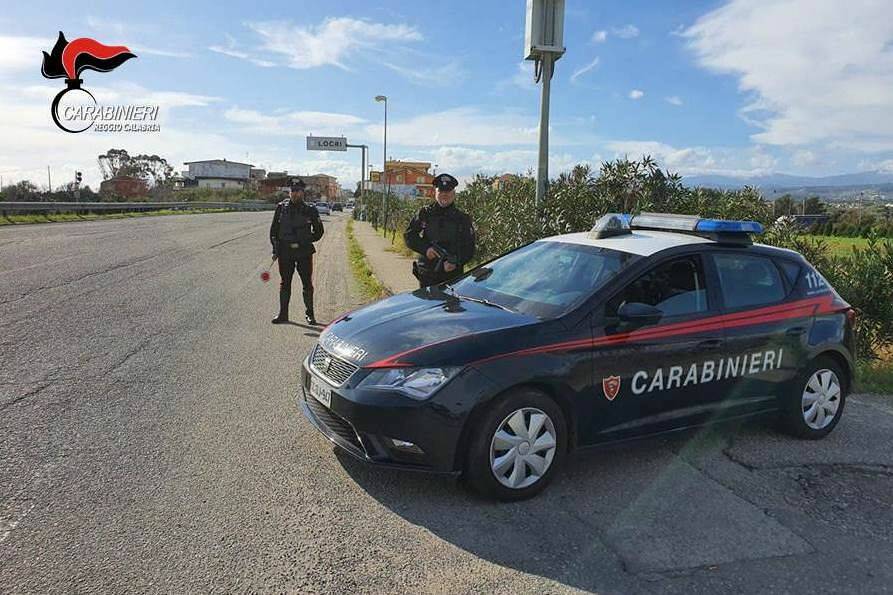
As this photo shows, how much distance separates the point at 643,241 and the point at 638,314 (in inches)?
35.8

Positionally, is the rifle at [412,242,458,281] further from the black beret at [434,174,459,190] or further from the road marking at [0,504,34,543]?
the road marking at [0,504,34,543]

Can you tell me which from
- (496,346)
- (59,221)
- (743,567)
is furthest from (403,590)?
(59,221)

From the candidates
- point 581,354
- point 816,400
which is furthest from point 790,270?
point 581,354

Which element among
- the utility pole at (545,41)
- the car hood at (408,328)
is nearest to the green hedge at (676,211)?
the utility pole at (545,41)

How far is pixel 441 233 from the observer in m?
6.73

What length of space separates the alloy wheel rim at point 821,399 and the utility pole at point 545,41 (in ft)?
17.8

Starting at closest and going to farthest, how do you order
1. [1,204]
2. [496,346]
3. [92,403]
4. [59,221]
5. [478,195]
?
[496,346] → [92,403] → [478,195] → [1,204] → [59,221]

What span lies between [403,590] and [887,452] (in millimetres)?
3767

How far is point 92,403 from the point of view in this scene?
Answer: 16.3 feet

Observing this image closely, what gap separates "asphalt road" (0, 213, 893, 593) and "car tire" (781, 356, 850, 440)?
124 mm

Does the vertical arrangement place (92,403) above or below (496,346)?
below

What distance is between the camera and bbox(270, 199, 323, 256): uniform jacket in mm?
8469

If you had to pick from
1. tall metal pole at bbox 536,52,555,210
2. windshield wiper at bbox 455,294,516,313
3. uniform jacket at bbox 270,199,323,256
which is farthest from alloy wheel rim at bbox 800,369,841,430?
uniform jacket at bbox 270,199,323,256

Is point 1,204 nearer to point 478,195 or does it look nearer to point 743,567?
point 478,195
